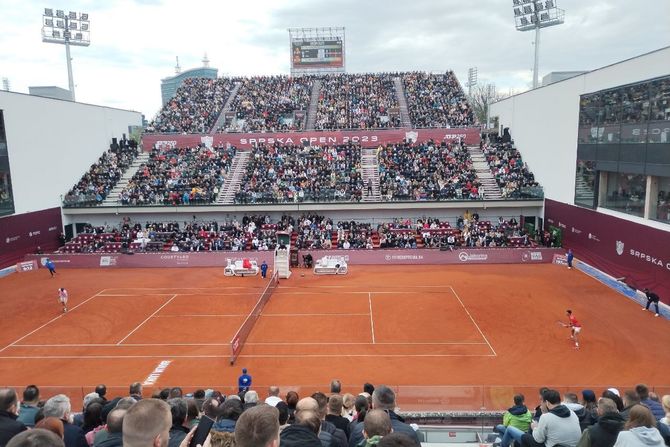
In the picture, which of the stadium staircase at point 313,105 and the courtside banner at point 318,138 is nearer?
the courtside banner at point 318,138

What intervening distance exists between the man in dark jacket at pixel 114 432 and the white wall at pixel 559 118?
95.9ft

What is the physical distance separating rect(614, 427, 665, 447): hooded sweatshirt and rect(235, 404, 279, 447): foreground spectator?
13.0ft

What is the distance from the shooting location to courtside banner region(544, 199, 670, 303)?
25.7 metres

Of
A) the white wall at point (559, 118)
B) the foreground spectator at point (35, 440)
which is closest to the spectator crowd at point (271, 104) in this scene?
the white wall at point (559, 118)

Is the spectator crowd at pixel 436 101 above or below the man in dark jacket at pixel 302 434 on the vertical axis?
above

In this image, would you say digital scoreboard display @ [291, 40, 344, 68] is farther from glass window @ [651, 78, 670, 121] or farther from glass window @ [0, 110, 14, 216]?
glass window @ [651, 78, 670, 121]

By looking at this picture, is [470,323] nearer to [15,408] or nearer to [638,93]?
[638,93]

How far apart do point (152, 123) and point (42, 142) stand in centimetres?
1628

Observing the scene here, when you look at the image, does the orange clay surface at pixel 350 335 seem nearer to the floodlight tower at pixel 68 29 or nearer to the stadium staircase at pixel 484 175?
the stadium staircase at pixel 484 175

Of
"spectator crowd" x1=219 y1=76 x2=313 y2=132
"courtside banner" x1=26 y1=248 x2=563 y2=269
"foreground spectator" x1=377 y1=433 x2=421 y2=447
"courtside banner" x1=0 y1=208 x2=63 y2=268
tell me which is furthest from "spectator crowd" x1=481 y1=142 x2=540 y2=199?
"foreground spectator" x1=377 y1=433 x2=421 y2=447

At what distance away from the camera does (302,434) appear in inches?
182

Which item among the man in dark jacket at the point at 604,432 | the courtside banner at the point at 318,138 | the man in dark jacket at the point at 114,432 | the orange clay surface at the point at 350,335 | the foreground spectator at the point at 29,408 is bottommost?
the orange clay surface at the point at 350,335

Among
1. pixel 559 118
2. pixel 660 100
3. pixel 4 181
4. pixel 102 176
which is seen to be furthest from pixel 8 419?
pixel 102 176

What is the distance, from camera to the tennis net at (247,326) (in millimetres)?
19453
